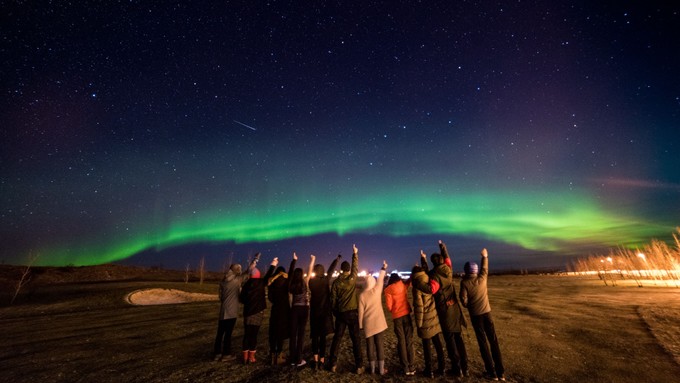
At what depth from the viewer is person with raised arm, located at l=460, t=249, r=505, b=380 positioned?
6758mm

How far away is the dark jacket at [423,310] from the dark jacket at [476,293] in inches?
30.4

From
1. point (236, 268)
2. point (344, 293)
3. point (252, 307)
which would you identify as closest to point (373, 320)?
point (344, 293)

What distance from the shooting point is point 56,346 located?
36.4ft

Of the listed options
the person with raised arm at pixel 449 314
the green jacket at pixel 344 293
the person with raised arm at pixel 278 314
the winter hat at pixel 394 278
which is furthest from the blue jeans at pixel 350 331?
the person with raised arm at pixel 449 314

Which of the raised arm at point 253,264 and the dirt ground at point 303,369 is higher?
the raised arm at point 253,264

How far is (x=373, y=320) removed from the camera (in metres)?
6.92

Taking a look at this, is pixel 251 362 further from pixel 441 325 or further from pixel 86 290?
pixel 86 290

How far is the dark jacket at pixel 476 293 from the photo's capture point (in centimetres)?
686

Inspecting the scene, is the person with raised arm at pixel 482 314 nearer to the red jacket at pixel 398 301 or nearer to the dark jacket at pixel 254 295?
the red jacket at pixel 398 301

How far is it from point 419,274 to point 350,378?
2854 mm

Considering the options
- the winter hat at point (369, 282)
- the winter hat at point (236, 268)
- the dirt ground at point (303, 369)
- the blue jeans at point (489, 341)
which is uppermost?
the winter hat at point (236, 268)

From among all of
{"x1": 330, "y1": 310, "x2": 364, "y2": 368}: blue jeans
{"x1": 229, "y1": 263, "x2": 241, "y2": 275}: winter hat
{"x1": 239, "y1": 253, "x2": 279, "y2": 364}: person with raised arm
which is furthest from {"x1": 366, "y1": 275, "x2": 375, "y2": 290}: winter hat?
{"x1": 229, "y1": 263, "x2": 241, "y2": 275}: winter hat

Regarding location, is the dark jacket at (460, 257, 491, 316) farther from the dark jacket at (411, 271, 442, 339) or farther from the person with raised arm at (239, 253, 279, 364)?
the person with raised arm at (239, 253, 279, 364)

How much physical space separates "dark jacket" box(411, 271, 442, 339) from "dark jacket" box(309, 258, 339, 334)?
211cm
